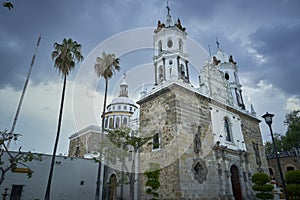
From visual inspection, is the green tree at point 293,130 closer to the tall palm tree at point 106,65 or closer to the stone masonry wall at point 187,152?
the stone masonry wall at point 187,152

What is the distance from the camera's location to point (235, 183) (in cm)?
1789

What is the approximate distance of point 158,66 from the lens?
67.8 ft

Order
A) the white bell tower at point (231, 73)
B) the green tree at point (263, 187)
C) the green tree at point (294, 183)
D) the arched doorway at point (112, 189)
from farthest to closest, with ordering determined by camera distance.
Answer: the white bell tower at point (231, 73), the arched doorway at point (112, 189), the green tree at point (263, 187), the green tree at point (294, 183)

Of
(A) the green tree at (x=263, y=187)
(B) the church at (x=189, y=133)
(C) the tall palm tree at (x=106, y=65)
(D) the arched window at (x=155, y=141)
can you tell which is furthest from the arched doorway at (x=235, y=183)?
(C) the tall palm tree at (x=106, y=65)

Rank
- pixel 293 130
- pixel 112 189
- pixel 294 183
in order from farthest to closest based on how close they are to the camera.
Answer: pixel 293 130
pixel 112 189
pixel 294 183

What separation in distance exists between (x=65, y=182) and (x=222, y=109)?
624 inches

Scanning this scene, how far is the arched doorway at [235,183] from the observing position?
17391mm

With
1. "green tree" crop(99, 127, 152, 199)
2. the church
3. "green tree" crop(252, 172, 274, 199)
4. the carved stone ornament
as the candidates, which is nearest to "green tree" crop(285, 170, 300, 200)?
"green tree" crop(252, 172, 274, 199)

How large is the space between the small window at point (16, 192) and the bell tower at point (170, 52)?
14.2m

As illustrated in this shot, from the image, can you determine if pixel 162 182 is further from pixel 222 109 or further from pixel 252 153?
pixel 252 153

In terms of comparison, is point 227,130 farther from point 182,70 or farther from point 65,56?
point 65,56

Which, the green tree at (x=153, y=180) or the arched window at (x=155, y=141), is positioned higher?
the arched window at (x=155, y=141)

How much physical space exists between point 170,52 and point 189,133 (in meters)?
8.58

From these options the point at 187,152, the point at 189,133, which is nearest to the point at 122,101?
the point at 189,133
